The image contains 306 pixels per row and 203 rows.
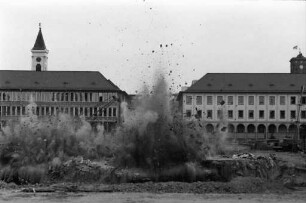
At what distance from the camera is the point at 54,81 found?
11888 centimetres

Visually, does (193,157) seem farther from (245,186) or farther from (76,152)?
(76,152)

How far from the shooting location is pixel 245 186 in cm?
3538

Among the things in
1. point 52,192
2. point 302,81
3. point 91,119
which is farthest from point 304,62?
point 52,192

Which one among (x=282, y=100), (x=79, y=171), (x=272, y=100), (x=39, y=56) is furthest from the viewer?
(x=39, y=56)

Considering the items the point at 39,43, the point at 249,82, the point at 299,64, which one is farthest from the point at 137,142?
the point at 39,43

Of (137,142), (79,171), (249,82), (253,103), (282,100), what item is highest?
(249,82)

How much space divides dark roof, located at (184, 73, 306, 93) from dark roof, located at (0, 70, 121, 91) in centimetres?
1889

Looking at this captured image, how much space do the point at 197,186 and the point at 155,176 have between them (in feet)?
12.3

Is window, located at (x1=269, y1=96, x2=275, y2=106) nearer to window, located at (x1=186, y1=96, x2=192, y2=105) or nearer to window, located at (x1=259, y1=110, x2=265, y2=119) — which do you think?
window, located at (x1=259, y1=110, x2=265, y2=119)

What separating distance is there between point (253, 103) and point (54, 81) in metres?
40.5

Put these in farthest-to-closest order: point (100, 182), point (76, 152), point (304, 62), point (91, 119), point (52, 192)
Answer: point (304, 62) → point (91, 119) → point (76, 152) → point (100, 182) → point (52, 192)

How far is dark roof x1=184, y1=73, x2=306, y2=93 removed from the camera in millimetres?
114812

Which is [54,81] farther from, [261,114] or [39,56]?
[261,114]

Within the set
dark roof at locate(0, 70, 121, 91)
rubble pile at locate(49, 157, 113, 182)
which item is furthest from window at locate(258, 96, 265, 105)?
rubble pile at locate(49, 157, 113, 182)
